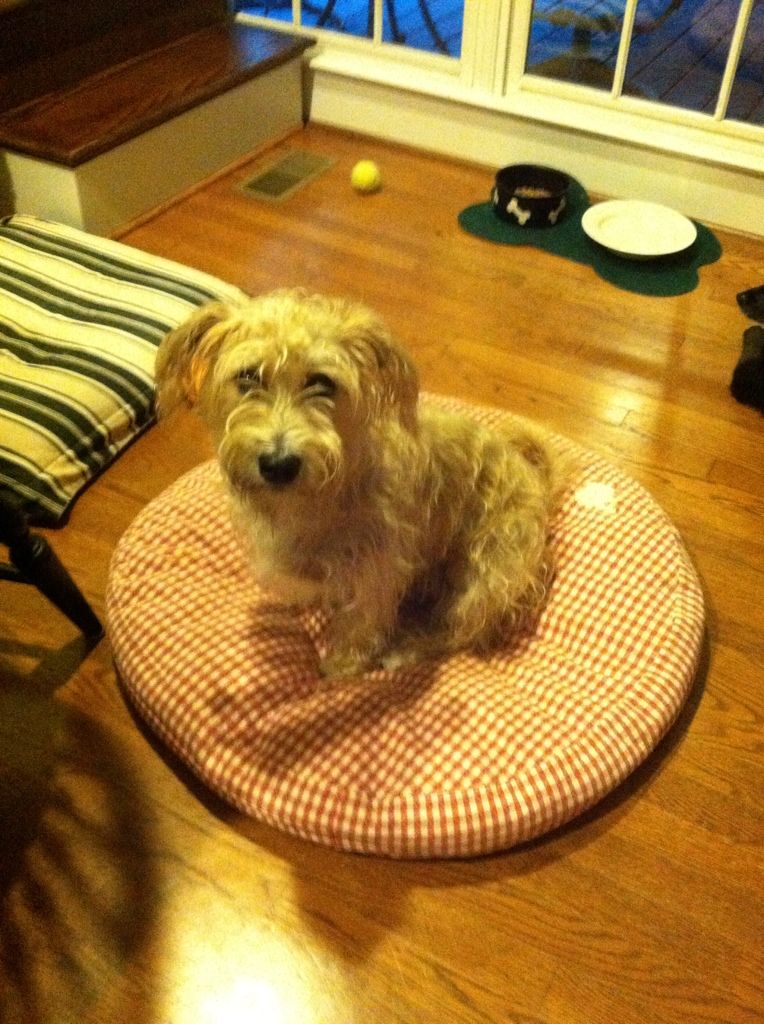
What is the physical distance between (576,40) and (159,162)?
216 centimetres

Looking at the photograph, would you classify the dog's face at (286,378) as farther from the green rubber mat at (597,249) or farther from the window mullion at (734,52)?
the window mullion at (734,52)

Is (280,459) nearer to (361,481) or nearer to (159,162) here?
(361,481)

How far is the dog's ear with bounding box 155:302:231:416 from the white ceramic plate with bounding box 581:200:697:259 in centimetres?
232

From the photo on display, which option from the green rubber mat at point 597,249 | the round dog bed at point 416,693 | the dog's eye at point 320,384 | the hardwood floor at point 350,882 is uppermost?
the dog's eye at point 320,384

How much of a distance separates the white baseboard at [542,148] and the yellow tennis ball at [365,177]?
1.43ft

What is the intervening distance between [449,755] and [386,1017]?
460 mm

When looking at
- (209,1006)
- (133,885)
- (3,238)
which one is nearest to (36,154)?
(3,238)

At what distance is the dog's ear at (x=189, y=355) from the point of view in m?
1.50

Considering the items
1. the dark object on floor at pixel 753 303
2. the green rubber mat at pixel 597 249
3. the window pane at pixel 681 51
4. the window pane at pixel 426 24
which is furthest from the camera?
the window pane at pixel 426 24

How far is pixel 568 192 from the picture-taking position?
3.77 meters

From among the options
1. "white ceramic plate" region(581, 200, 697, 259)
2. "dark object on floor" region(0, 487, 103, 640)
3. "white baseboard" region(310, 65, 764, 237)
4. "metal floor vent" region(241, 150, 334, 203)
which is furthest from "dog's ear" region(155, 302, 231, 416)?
"white baseboard" region(310, 65, 764, 237)

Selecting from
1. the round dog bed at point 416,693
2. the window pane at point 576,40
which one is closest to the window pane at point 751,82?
the window pane at point 576,40

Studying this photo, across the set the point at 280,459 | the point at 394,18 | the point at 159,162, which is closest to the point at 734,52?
the point at 394,18

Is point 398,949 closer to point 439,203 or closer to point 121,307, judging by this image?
point 121,307
